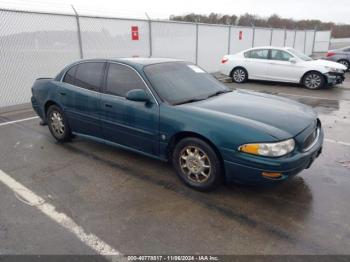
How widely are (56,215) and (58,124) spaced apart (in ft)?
7.95

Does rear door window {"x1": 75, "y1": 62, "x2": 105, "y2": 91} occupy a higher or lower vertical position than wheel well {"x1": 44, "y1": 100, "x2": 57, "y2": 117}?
higher

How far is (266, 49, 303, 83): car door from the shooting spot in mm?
10945

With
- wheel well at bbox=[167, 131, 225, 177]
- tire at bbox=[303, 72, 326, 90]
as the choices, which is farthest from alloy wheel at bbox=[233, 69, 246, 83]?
wheel well at bbox=[167, 131, 225, 177]

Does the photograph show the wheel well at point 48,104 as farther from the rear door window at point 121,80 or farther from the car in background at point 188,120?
the rear door window at point 121,80

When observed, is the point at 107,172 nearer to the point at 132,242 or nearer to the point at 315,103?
the point at 132,242

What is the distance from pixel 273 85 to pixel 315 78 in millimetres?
1619

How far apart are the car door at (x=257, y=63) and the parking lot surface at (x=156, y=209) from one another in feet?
24.3

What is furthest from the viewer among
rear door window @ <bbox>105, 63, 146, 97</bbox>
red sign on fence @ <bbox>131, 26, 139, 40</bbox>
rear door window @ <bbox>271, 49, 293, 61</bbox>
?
red sign on fence @ <bbox>131, 26, 139, 40</bbox>

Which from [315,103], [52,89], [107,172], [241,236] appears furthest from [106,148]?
[315,103]

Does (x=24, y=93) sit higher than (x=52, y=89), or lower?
lower

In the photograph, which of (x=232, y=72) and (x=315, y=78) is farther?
(x=232, y=72)

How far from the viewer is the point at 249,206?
330 centimetres

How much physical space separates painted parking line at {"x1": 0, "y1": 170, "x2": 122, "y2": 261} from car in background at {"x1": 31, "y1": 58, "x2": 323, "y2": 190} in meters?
1.29

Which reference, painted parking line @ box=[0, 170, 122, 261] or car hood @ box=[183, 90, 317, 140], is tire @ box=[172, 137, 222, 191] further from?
painted parking line @ box=[0, 170, 122, 261]
